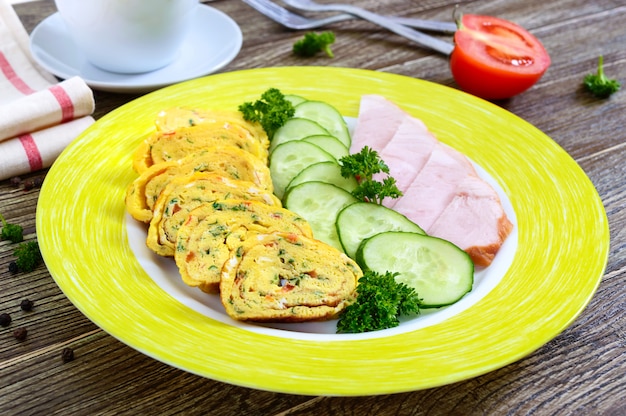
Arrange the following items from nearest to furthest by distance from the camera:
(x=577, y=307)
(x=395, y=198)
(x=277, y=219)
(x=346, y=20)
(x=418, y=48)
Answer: (x=577, y=307) < (x=277, y=219) < (x=395, y=198) < (x=418, y=48) < (x=346, y=20)

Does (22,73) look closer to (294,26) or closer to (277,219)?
(294,26)

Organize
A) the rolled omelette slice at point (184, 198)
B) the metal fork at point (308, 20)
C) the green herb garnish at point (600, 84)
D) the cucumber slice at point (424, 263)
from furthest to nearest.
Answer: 1. the metal fork at point (308, 20)
2. the green herb garnish at point (600, 84)
3. the rolled omelette slice at point (184, 198)
4. the cucumber slice at point (424, 263)

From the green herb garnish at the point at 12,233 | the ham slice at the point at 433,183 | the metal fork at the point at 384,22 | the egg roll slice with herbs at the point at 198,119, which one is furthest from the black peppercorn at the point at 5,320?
the metal fork at the point at 384,22

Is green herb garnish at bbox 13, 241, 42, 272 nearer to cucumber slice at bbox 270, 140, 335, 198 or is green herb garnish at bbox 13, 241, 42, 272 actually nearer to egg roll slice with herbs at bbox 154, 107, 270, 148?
egg roll slice with herbs at bbox 154, 107, 270, 148

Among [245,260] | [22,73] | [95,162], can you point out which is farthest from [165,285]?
[22,73]

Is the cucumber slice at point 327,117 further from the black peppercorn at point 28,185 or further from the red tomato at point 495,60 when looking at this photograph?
the black peppercorn at point 28,185
